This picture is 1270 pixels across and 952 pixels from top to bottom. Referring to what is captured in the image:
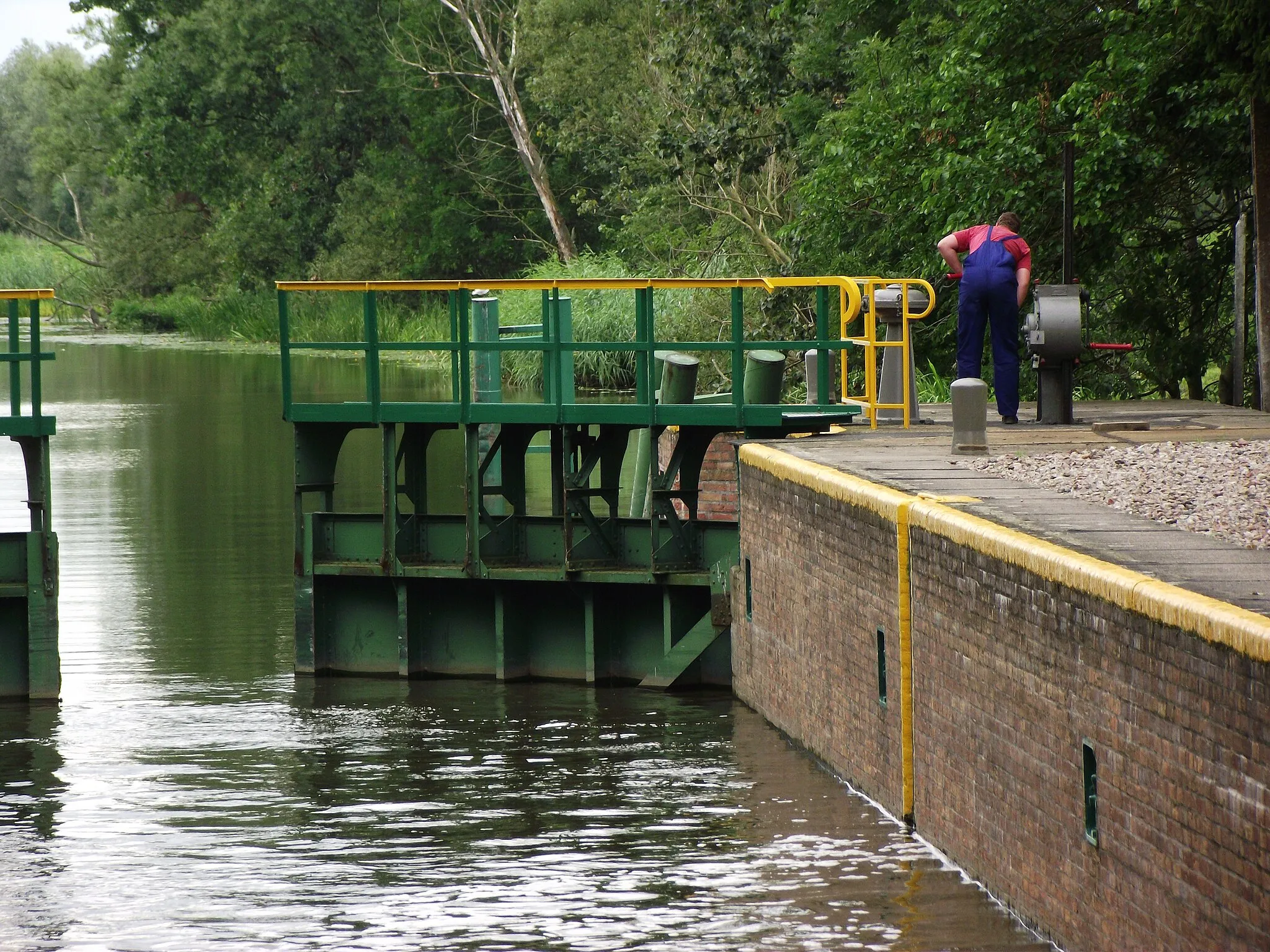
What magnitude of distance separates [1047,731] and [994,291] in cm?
682

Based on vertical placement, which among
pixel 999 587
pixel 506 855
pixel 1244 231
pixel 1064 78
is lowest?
pixel 506 855

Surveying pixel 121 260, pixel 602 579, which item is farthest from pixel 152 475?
pixel 121 260

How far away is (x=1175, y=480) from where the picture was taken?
9797 millimetres

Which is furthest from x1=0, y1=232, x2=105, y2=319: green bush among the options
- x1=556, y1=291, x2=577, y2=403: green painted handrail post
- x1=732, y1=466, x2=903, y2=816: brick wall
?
x1=732, y1=466, x2=903, y2=816: brick wall

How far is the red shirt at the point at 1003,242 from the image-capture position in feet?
44.2

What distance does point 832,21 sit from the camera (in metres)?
28.6

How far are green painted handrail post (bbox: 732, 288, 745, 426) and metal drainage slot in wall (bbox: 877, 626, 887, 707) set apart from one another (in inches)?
148

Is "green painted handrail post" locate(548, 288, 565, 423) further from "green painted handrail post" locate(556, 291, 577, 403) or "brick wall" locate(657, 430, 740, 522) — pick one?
"brick wall" locate(657, 430, 740, 522)

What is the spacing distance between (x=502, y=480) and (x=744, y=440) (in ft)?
8.39

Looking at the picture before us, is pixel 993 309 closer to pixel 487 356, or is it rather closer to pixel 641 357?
pixel 641 357

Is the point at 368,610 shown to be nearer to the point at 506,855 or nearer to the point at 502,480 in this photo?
the point at 502,480

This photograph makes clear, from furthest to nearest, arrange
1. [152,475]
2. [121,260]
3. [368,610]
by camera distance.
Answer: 1. [121,260]
2. [152,475]
3. [368,610]

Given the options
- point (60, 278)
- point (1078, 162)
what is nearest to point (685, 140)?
point (1078, 162)

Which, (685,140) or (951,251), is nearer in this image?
(951,251)
